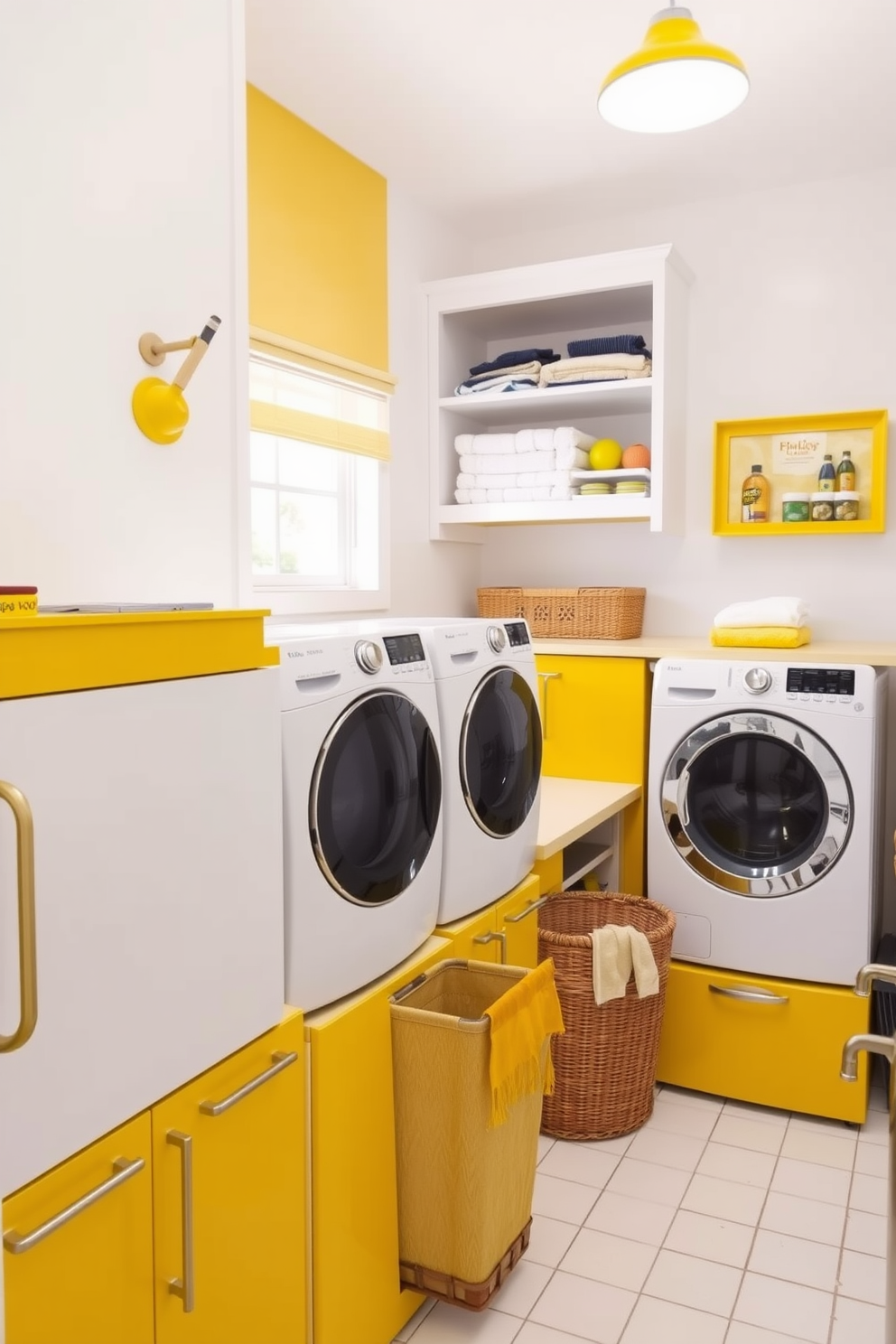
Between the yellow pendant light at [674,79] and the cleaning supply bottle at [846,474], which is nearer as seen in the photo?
the yellow pendant light at [674,79]

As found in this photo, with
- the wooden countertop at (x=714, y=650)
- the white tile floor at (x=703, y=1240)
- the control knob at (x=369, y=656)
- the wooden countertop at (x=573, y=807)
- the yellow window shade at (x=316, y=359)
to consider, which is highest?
the yellow window shade at (x=316, y=359)

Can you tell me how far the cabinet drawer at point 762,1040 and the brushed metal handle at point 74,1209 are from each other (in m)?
1.95

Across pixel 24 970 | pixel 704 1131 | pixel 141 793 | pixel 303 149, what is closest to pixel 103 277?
pixel 141 793

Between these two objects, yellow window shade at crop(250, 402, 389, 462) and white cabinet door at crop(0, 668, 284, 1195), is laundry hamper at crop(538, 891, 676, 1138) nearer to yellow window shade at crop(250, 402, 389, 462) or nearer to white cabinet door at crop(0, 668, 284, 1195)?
white cabinet door at crop(0, 668, 284, 1195)

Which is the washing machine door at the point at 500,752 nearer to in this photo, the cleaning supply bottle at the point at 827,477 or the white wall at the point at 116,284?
the white wall at the point at 116,284

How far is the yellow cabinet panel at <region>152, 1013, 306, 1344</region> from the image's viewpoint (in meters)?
1.31

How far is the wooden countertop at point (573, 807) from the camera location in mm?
2541

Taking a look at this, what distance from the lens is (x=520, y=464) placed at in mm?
3387

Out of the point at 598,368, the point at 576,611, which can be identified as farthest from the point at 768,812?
the point at 598,368

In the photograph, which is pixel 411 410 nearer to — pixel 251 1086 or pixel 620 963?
pixel 620 963

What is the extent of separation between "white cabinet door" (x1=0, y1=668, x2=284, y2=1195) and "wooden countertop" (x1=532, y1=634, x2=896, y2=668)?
5.70 feet

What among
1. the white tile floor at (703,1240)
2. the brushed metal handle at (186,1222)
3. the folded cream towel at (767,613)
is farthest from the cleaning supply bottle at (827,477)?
the brushed metal handle at (186,1222)

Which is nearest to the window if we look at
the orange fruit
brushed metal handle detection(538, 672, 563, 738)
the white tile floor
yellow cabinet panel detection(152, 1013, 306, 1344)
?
brushed metal handle detection(538, 672, 563, 738)

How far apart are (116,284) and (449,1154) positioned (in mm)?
1600
